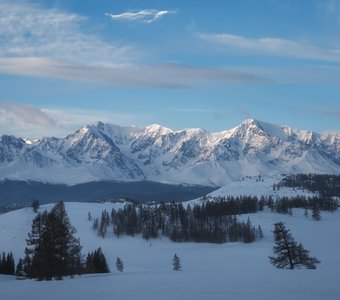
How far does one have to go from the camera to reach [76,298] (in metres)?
34.3

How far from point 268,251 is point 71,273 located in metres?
92.7

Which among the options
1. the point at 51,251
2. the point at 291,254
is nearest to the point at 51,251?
the point at 51,251

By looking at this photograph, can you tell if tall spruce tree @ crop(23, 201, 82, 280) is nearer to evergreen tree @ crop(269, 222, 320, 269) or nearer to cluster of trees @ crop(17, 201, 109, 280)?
cluster of trees @ crop(17, 201, 109, 280)

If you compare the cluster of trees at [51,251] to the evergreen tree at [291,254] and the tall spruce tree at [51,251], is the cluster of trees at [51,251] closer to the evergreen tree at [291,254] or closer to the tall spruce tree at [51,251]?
the tall spruce tree at [51,251]

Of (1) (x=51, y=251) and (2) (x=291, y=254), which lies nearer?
(1) (x=51, y=251)

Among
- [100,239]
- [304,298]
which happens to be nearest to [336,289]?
[304,298]

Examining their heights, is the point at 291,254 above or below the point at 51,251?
below

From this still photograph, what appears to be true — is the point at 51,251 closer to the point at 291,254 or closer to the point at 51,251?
the point at 51,251

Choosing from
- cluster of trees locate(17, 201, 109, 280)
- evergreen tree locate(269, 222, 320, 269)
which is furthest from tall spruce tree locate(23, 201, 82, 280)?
evergreen tree locate(269, 222, 320, 269)

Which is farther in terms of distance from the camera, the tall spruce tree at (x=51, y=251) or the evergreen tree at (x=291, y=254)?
the evergreen tree at (x=291, y=254)

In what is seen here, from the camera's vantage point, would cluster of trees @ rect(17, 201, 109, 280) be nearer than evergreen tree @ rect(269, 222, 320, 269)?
Yes

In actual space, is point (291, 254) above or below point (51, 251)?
below

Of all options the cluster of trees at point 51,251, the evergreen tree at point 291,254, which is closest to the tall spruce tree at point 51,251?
the cluster of trees at point 51,251

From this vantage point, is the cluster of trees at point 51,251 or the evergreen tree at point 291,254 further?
the evergreen tree at point 291,254
